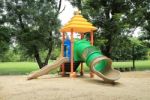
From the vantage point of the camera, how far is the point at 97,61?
12.2 m

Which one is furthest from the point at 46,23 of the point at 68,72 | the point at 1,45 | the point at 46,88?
the point at 46,88

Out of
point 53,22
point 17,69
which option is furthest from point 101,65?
point 17,69

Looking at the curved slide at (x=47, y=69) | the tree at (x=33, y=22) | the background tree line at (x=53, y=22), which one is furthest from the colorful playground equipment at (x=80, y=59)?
the background tree line at (x=53, y=22)

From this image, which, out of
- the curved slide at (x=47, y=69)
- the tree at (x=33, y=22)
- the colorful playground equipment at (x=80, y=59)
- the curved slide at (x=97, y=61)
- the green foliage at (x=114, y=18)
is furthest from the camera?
the green foliage at (x=114, y=18)

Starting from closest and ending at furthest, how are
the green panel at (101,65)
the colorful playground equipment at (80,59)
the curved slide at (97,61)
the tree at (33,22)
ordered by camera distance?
the curved slide at (97,61), the colorful playground equipment at (80,59), the green panel at (101,65), the tree at (33,22)

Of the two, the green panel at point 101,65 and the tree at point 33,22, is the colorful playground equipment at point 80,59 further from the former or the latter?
the tree at point 33,22

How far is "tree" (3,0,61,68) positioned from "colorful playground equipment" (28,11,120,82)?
7773mm

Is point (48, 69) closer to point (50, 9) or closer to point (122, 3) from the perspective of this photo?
point (50, 9)

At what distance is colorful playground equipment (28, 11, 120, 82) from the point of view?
1248 cm

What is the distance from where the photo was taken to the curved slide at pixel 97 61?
40.3ft

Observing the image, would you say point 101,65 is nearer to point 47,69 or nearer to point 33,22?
point 47,69

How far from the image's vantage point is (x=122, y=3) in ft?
80.8

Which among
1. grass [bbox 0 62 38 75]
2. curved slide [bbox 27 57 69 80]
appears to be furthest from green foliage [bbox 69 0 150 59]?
curved slide [bbox 27 57 69 80]

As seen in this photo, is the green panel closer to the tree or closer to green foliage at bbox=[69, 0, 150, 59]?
green foliage at bbox=[69, 0, 150, 59]
